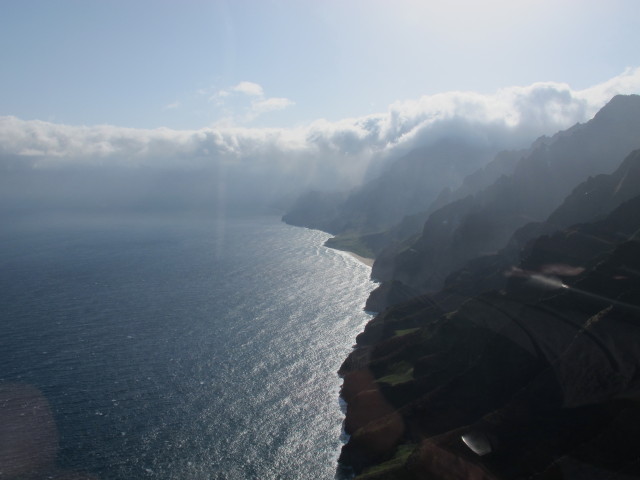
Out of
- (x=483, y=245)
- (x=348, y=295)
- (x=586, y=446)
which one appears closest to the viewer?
(x=586, y=446)

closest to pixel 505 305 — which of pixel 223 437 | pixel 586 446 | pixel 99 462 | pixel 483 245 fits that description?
pixel 586 446

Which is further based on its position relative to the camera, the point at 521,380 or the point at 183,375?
the point at 183,375

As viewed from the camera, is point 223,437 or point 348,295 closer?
point 223,437

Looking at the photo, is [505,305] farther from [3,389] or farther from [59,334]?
[59,334]

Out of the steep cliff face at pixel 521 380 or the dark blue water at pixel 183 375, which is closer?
the steep cliff face at pixel 521 380

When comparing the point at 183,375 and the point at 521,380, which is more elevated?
the point at 521,380

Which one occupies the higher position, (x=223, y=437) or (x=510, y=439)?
(x=510, y=439)

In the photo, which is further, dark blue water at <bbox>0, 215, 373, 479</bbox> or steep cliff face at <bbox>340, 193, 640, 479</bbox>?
dark blue water at <bbox>0, 215, 373, 479</bbox>

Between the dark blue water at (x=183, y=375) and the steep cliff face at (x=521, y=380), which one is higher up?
the steep cliff face at (x=521, y=380)
